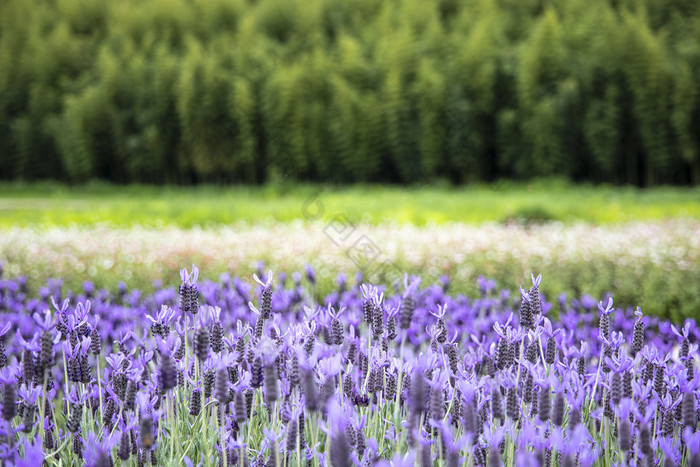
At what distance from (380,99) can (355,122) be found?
1686 millimetres

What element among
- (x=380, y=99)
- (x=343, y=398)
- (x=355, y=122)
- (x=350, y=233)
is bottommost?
(x=343, y=398)

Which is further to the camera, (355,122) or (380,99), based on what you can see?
(380,99)

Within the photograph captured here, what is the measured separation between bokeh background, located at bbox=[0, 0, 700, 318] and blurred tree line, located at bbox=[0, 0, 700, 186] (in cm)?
9

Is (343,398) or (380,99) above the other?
(380,99)

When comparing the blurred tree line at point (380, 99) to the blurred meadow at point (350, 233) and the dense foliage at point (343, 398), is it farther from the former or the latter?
the dense foliage at point (343, 398)

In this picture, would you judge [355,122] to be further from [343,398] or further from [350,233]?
[343,398]

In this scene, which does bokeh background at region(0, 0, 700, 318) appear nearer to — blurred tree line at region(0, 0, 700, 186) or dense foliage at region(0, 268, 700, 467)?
blurred tree line at region(0, 0, 700, 186)

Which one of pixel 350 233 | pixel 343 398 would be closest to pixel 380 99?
pixel 350 233

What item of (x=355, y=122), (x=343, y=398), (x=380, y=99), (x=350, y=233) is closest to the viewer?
(x=343, y=398)

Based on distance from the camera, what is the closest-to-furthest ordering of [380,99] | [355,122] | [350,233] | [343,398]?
[343,398], [350,233], [355,122], [380,99]

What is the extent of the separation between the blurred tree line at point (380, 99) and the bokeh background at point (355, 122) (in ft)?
0.29

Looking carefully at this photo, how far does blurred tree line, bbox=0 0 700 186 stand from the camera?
833 inches

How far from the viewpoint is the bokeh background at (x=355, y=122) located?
981 cm

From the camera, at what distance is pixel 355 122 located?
23.2 meters
